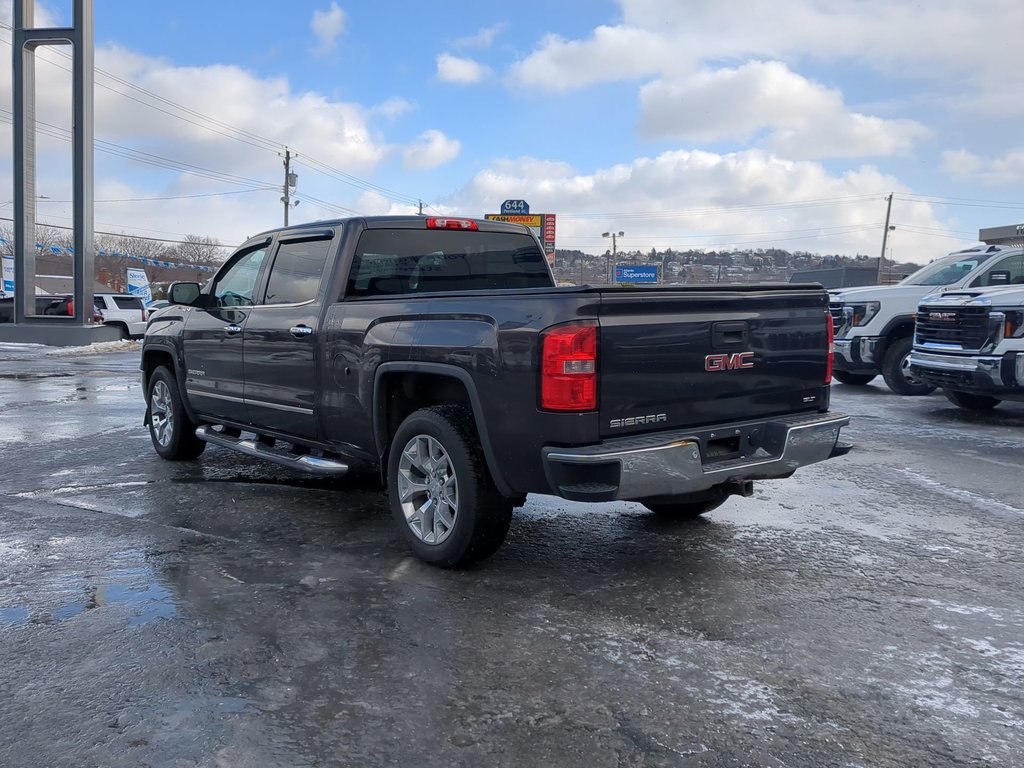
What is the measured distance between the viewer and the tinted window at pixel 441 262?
220 inches

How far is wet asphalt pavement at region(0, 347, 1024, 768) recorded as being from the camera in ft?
9.50

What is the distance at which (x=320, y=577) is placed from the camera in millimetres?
4488

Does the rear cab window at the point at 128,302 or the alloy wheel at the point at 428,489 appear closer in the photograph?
the alloy wheel at the point at 428,489

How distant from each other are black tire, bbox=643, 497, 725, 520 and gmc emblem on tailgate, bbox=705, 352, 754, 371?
125cm

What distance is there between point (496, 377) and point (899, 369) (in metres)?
10.4

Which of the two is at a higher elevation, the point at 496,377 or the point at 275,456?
the point at 496,377

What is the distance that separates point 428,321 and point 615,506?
7.10 ft

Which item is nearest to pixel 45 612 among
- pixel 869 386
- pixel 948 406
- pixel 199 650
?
pixel 199 650

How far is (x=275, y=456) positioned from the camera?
5844 millimetres

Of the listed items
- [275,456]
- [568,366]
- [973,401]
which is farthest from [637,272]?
[568,366]

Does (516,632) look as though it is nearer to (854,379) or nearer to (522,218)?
(854,379)

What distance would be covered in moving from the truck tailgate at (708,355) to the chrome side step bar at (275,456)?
6.80ft

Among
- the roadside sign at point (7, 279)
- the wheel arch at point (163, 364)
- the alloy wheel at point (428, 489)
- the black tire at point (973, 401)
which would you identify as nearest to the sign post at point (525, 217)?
the black tire at point (973, 401)

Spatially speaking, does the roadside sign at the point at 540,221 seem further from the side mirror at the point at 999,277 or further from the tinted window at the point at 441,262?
the tinted window at the point at 441,262
